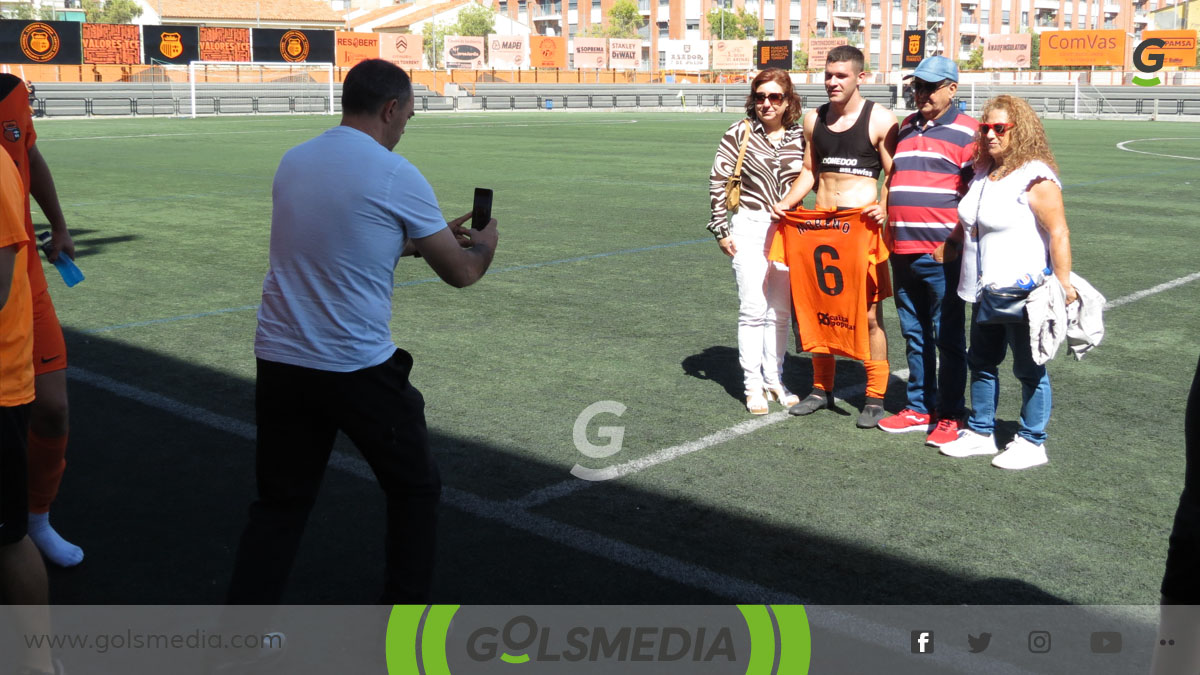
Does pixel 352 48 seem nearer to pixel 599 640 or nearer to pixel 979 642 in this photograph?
pixel 599 640

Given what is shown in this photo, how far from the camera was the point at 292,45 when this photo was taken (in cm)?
5531

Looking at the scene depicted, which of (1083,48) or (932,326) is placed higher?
(1083,48)

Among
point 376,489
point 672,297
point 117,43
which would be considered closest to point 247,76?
point 117,43

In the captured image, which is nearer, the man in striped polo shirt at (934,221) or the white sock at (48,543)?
the white sock at (48,543)

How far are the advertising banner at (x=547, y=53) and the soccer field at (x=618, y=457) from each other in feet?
234

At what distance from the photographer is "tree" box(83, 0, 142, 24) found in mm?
108625

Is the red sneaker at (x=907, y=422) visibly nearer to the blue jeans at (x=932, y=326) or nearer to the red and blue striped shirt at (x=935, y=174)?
the blue jeans at (x=932, y=326)

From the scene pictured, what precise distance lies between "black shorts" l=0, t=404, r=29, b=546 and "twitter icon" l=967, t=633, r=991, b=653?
118 inches

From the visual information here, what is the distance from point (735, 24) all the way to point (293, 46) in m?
63.5

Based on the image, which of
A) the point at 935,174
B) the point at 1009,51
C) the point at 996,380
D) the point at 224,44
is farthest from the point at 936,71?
the point at 1009,51

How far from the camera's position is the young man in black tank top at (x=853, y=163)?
6176mm

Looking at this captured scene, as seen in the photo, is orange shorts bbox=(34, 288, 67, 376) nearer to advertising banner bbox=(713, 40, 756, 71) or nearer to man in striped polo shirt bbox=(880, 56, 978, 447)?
man in striped polo shirt bbox=(880, 56, 978, 447)

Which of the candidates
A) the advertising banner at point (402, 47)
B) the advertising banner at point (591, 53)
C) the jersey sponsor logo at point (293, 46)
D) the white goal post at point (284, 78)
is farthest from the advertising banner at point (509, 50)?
Result: the jersey sponsor logo at point (293, 46)

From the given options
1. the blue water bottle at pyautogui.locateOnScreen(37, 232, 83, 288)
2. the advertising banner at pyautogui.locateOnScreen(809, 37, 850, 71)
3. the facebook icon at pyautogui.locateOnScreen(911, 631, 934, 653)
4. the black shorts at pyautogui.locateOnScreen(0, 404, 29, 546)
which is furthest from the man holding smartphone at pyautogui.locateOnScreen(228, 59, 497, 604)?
the advertising banner at pyautogui.locateOnScreen(809, 37, 850, 71)
